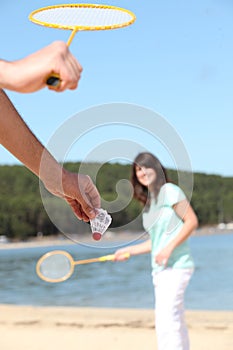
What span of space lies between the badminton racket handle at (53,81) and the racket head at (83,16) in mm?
568

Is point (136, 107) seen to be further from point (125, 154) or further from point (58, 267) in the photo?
point (58, 267)

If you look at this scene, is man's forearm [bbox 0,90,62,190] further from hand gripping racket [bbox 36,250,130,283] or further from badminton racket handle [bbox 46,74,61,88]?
hand gripping racket [bbox 36,250,130,283]

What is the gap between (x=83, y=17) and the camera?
60.9 inches

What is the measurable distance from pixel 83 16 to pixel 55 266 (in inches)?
98.4

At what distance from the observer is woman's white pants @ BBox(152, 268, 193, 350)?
408 cm

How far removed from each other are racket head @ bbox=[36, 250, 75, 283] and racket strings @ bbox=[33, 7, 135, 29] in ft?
7.63

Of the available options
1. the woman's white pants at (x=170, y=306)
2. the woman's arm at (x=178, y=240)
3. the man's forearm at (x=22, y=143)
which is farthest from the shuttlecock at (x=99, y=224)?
the woman's white pants at (x=170, y=306)

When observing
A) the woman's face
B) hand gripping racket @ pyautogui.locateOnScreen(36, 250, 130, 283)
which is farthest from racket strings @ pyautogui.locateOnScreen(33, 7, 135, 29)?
hand gripping racket @ pyautogui.locateOnScreen(36, 250, 130, 283)

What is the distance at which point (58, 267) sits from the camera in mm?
3902

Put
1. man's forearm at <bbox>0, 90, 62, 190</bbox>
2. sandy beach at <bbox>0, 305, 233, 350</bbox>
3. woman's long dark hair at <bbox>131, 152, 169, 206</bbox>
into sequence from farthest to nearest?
1. sandy beach at <bbox>0, 305, 233, 350</bbox>
2. woman's long dark hair at <bbox>131, 152, 169, 206</bbox>
3. man's forearm at <bbox>0, 90, 62, 190</bbox>

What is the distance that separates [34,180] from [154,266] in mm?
52644

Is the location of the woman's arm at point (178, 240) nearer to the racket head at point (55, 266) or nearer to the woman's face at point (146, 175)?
the woman's face at point (146, 175)

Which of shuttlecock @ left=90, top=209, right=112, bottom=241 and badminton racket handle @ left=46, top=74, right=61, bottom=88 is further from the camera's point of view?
shuttlecock @ left=90, top=209, right=112, bottom=241

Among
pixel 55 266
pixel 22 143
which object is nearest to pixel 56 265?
pixel 55 266
